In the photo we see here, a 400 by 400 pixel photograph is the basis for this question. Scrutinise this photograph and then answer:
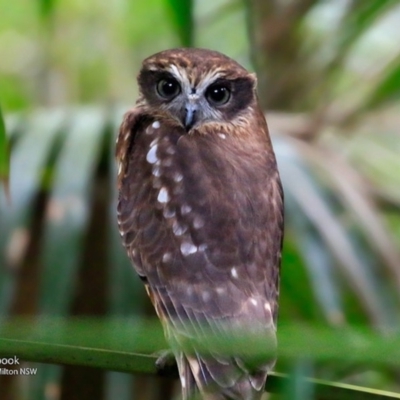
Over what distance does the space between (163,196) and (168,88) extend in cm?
43

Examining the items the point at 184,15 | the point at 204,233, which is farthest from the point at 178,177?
the point at 184,15

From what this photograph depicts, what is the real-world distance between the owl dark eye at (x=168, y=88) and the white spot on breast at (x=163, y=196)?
1.22ft

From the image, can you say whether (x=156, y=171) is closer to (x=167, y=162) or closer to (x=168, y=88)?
(x=167, y=162)

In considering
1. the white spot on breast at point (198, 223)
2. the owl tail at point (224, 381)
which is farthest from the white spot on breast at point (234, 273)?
the owl tail at point (224, 381)

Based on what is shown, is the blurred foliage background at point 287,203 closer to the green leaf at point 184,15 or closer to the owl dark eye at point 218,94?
the green leaf at point 184,15

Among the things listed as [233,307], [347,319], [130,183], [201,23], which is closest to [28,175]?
[130,183]

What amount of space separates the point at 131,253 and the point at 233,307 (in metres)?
0.35

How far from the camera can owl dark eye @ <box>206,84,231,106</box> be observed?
208cm

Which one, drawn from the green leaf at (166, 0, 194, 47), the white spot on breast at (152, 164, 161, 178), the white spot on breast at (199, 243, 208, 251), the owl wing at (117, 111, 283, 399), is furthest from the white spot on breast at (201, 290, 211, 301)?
the green leaf at (166, 0, 194, 47)

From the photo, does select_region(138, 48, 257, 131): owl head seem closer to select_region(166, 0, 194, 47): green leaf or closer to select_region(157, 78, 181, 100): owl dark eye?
select_region(157, 78, 181, 100): owl dark eye

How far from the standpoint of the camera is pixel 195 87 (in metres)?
2.03

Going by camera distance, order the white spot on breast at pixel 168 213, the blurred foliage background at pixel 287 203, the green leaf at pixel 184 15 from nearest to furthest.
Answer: the green leaf at pixel 184 15, the white spot on breast at pixel 168 213, the blurred foliage background at pixel 287 203

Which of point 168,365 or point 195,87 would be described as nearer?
point 168,365

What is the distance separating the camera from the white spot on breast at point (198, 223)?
5.52ft
